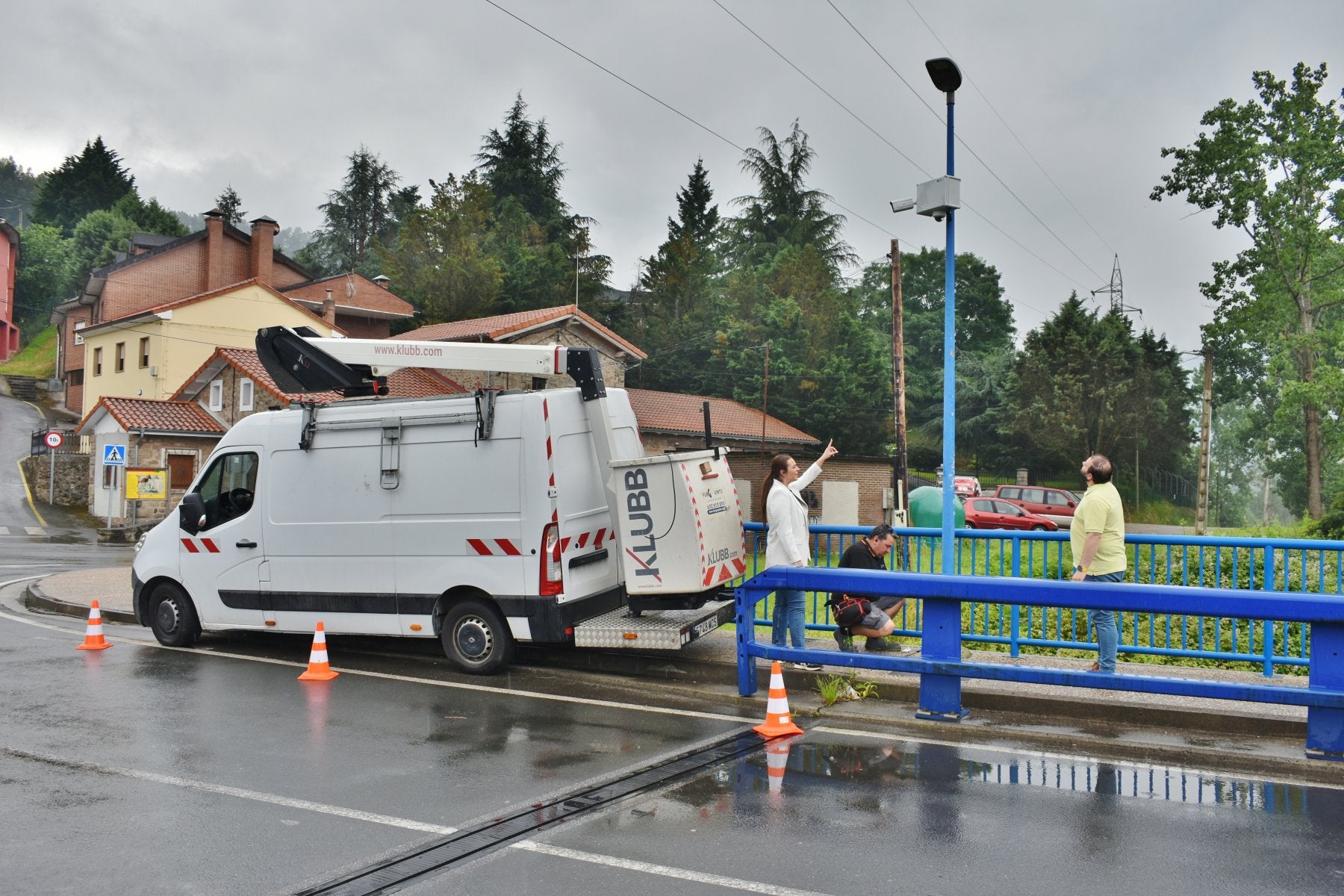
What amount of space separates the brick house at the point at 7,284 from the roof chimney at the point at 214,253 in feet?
84.8

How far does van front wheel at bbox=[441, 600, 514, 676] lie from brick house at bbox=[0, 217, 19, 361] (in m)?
75.2

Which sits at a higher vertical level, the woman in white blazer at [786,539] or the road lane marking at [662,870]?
the woman in white blazer at [786,539]

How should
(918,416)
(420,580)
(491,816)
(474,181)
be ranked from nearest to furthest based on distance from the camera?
(491,816) → (420,580) → (474,181) → (918,416)

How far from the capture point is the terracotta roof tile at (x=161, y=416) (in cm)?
3341

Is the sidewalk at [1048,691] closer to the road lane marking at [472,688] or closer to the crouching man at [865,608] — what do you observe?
the crouching man at [865,608]

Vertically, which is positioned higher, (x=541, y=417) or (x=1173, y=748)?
(x=541, y=417)

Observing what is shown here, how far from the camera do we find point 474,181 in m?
57.6

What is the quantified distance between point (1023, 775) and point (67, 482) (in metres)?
41.7

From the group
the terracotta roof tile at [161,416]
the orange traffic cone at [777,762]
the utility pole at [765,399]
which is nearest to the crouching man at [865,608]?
the orange traffic cone at [777,762]

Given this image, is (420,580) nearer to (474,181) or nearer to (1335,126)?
(1335,126)

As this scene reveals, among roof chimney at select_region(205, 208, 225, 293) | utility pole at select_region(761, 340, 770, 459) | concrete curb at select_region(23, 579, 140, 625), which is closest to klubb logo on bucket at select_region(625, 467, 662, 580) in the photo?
concrete curb at select_region(23, 579, 140, 625)

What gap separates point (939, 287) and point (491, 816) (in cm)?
7476

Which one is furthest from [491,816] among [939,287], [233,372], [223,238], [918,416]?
[939,287]

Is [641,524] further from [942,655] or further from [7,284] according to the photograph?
[7,284]
